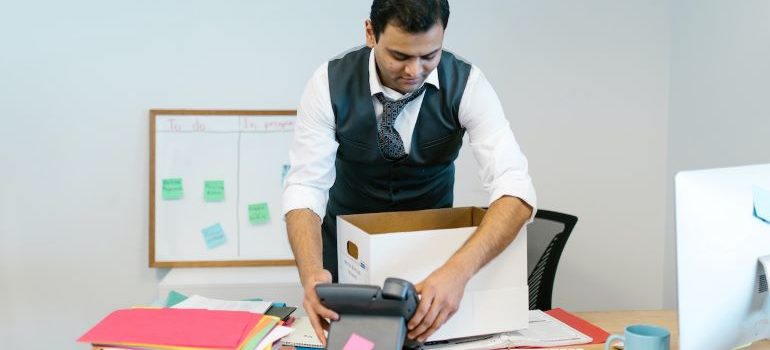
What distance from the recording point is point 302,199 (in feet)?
5.43

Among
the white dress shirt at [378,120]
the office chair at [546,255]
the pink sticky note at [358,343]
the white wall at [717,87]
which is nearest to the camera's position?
the pink sticky note at [358,343]

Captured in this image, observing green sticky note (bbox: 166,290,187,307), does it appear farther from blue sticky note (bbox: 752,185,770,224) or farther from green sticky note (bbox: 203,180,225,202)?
green sticky note (bbox: 203,180,225,202)

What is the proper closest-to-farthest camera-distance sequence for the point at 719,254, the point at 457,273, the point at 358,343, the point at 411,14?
the point at 719,254, the point at 358,343, the point at 457,273, the point at 411,14

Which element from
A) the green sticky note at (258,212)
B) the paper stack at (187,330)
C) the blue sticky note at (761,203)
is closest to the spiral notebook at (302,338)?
the paper stack at (187,330)

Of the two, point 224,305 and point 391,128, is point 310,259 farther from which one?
point 391,128

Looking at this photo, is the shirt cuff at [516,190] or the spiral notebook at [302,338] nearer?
the spiral notebook at [302,338]

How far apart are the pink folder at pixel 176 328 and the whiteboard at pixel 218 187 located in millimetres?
1441

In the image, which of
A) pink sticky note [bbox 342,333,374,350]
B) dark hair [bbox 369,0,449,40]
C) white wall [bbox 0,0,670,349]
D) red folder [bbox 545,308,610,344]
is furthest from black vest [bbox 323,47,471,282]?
white wall [bbox 0,0,670,349]

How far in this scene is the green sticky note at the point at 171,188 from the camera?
113 inches

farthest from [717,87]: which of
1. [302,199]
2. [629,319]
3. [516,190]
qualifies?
[302,199]

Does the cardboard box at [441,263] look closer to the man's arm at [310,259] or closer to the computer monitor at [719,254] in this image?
the man's arm at [310,259]

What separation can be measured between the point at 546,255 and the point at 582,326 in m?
0.59

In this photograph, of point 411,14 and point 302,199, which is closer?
point 411,14

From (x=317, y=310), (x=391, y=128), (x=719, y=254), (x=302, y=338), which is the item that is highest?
(x=391, y=128)
